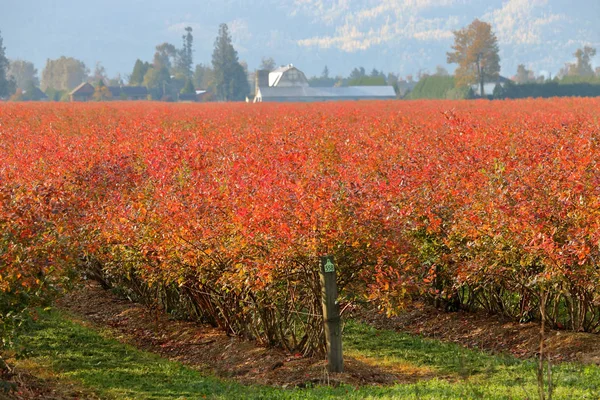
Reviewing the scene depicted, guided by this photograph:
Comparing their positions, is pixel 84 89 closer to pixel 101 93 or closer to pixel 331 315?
pixel 101 93

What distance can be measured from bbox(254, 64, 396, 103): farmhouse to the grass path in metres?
117

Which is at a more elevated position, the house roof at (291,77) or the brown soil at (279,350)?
the house roof at (291,77)

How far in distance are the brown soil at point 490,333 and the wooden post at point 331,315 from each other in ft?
3.65

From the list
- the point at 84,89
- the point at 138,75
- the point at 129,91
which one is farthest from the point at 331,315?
the point at 138,75

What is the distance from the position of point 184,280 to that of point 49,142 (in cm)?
880

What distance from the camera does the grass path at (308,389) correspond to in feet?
32.4

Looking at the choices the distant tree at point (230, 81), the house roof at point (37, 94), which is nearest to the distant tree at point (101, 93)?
the distant tree at point (230, 81)

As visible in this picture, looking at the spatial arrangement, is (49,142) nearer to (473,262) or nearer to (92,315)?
(92,315)

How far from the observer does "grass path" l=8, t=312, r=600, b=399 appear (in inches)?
389

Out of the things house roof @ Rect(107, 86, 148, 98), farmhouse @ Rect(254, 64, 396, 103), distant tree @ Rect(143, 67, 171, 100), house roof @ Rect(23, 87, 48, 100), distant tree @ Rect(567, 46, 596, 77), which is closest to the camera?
farmhouse @ Rect(254, 64, 396, 103)

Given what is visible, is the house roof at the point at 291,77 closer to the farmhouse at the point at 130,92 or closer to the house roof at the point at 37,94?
the farmhouse at the point at 130,92

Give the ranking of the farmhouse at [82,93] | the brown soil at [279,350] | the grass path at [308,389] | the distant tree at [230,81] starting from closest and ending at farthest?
the grass path at [308,389]
the brown soil at [279,350]
the distant tree at [230,81]
the farmhouse at [82,93]

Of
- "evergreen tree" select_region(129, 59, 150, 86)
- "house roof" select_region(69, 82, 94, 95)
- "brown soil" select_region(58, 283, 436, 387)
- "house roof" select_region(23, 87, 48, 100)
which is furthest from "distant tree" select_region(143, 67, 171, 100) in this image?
"brown soil" select_region(58, 283, 436, 387)

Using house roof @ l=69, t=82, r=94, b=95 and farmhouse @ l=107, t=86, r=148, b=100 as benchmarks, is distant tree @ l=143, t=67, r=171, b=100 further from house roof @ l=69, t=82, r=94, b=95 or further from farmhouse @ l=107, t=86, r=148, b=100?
house roof @ l=69, t=82, r=94, b=95
